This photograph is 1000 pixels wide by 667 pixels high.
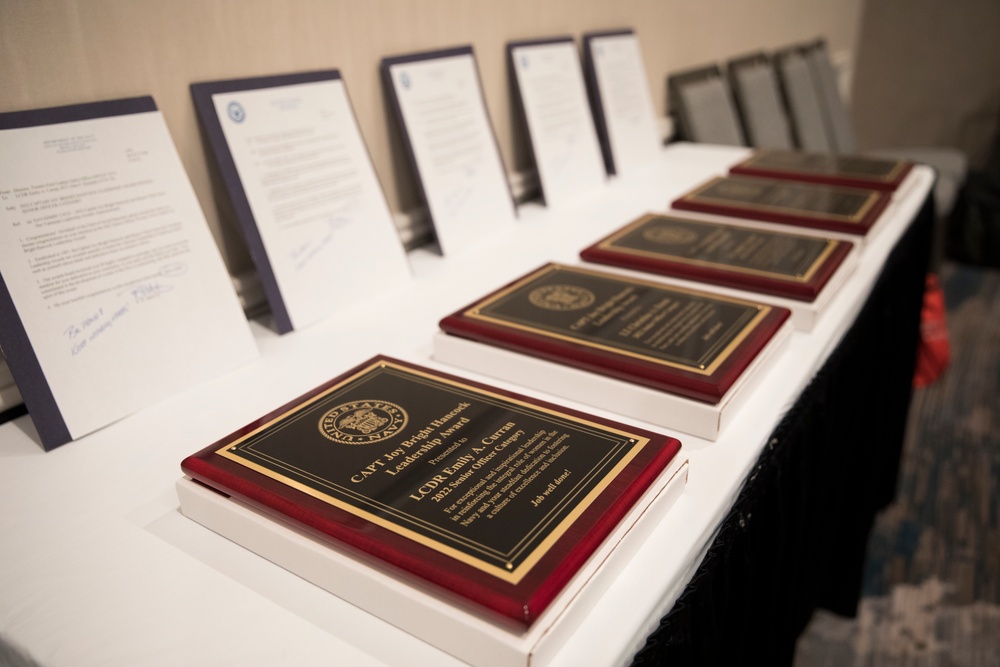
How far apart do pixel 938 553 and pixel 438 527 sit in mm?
1529

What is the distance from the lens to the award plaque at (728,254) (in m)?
0.91

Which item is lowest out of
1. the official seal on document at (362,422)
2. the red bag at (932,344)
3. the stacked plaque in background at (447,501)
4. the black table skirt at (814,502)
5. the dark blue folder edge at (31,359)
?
the red bag at (932,344)

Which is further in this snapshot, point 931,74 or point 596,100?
point 931,74

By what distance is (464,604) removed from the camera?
433mm

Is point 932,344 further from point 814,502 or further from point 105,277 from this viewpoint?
point 105,277

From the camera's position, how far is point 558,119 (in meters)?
1.38

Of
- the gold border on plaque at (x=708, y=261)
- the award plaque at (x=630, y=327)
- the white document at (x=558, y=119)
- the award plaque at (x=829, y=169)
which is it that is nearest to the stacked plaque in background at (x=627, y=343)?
the award plaque at (x=630, y=327)

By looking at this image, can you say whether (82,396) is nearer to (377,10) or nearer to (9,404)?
(9,404)

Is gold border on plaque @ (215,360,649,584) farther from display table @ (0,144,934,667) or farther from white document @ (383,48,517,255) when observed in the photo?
white document @ (383,48,517,255)

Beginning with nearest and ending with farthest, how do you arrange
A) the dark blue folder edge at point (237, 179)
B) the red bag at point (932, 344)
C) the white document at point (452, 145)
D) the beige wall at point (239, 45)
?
the beige wall at point (239, 45)
the dark blue folder edge at point (237, 179)
the white document at point (452, 145)
the red bag at point (932, 344)

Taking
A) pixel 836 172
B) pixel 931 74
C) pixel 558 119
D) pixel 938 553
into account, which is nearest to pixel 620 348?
pixel 558 119

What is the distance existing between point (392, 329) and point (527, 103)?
0.64 metres

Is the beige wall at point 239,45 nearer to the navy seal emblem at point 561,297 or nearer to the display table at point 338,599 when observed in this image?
the display table at point 338,599

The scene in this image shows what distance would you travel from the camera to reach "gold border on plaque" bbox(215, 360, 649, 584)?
451 millimetres
